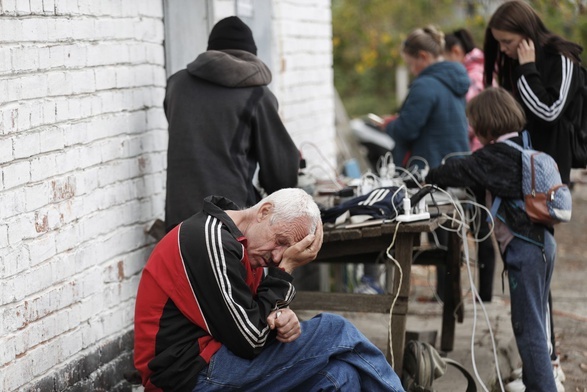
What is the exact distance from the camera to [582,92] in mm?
5266

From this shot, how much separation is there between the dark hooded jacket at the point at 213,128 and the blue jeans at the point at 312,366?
1213mm

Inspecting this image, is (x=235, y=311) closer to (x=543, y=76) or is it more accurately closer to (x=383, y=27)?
A: (x=543, y=76)

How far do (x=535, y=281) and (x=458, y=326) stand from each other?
2.08 metres

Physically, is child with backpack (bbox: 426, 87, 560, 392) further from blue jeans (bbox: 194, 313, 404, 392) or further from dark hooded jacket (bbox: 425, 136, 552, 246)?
blue jeans (bbox: 194, 313, 404, 392)

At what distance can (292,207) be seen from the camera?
11.8 ft

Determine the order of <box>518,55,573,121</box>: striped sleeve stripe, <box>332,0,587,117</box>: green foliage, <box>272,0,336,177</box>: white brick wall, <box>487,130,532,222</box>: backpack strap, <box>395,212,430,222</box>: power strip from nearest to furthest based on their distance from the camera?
<box>395,212,430,222</box>: power strip
<box>487,130,532,222</box>: backpack strap
<box>518,55,573,121</box>: striped sleeve stripe
<box>272,0,336,177</box>: white brick wall
<box>332,0,587,117</box>: green foliage

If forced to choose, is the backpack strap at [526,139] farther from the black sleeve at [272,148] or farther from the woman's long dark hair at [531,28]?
the black sleeve at [272,148]

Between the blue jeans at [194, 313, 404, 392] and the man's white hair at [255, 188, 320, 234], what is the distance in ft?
1.47

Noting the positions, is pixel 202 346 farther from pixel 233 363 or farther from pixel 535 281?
pixel 535 281

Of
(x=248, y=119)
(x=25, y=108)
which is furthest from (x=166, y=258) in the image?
(x=248, y=119)

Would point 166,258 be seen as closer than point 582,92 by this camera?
→ Yes

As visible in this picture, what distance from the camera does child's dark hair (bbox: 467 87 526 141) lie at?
5.00m

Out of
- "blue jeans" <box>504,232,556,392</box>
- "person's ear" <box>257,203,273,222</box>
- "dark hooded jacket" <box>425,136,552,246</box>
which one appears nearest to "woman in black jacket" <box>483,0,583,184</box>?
"dark hooded jacket" <box>425,136,552,246</box>

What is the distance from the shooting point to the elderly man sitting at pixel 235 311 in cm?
348
